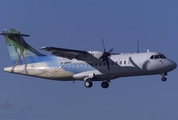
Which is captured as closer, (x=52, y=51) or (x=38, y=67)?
(x=52, y=51)

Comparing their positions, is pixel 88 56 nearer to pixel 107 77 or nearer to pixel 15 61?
pixel 107 77

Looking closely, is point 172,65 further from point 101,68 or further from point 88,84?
point 88,84

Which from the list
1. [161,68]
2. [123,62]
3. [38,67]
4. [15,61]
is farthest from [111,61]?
[15,61]

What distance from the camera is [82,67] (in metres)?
47.9

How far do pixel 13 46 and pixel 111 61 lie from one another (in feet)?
38.2

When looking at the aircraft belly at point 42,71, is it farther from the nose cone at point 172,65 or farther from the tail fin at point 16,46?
the nose cone at point 172,65

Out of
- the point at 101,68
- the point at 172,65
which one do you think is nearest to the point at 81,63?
the point at 101,68

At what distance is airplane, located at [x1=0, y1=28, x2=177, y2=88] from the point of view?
1783 inches

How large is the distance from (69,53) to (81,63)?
160cm

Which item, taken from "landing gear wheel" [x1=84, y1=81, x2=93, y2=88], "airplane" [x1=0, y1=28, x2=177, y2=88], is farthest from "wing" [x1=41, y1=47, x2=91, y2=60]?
"landing gear wheel" [x1=84, y1=81, x2=93, y2=88]

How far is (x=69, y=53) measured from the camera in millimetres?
47312

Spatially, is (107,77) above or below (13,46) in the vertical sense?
below

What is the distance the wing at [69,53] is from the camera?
151ft

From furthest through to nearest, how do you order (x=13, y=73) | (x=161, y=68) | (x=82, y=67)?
(x=13, y=73) < (x=82, y=67) < (x=161, y=68)
